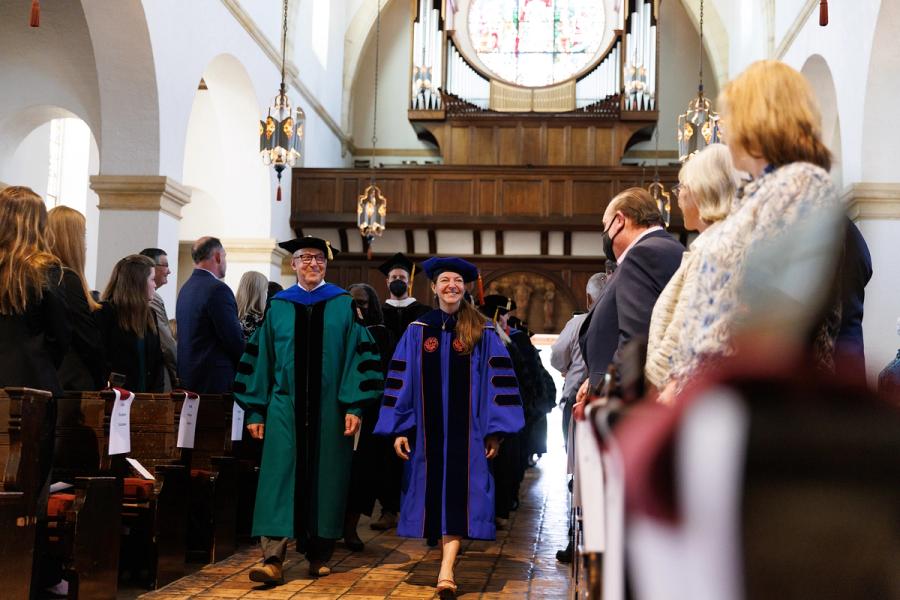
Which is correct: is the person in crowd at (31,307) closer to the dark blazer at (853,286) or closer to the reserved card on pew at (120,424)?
the reserved card on pew at (120,424)

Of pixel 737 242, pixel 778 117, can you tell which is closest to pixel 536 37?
pixel 778 117

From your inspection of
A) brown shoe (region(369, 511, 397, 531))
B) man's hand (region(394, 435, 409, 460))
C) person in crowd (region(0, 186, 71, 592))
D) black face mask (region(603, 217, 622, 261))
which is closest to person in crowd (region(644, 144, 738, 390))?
black face mask (region(603, 217, 622, 261))

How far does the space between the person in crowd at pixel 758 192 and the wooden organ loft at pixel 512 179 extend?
48.3 ft

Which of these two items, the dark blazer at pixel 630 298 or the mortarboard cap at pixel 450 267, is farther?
the mortarboard cap at pixel 450 267

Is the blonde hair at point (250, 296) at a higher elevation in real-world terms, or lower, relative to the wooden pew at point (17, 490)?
higher

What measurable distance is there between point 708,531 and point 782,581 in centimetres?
12

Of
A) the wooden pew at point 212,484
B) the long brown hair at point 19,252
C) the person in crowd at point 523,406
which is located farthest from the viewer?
the person in crowd at point 523,406

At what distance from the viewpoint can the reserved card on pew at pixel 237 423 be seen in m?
6.22

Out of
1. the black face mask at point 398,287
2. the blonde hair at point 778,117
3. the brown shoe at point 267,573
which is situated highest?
the black face mask at point 398,287

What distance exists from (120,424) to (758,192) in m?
3.56

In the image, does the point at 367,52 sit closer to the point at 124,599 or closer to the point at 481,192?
the point at 481,192

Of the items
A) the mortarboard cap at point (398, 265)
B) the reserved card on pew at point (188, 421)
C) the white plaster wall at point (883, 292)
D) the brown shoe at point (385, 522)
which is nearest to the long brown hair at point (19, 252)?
the reserved card on pew at point (188, 421)

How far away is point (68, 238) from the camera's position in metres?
4.87

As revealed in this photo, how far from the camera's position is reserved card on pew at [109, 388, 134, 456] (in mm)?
4777
